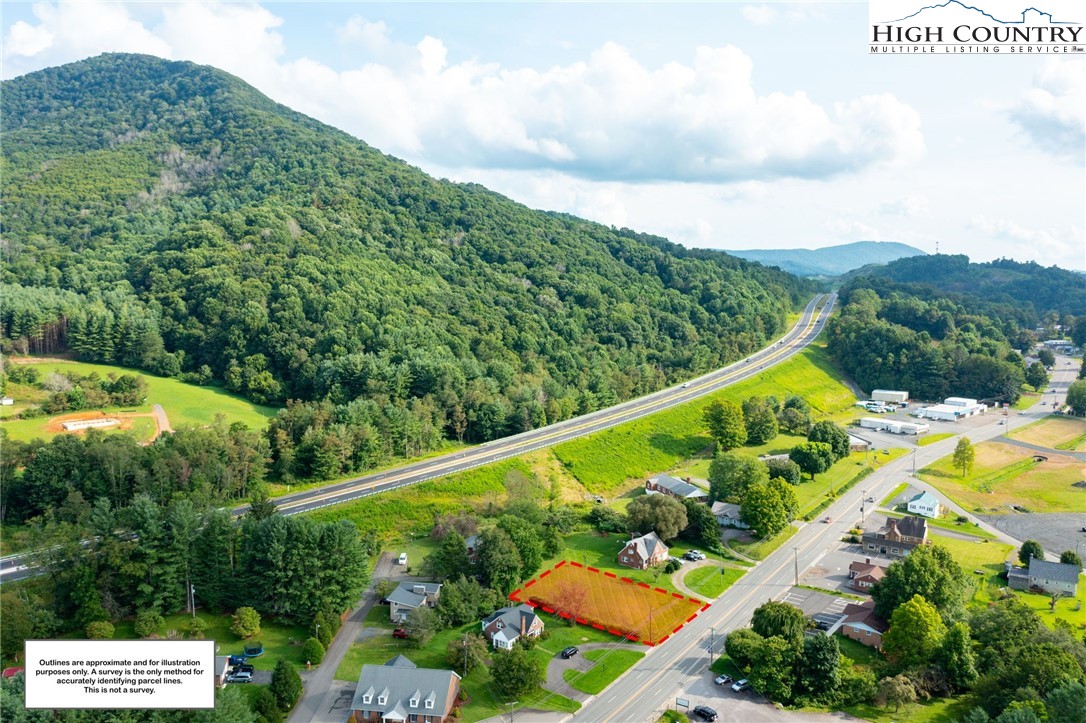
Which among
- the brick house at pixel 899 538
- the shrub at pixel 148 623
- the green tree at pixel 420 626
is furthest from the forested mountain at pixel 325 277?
the brick house at pixel 899 538

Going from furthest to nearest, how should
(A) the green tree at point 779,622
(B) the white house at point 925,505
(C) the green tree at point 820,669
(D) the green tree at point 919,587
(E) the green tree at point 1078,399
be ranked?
(E) the green tree at point 1078,399 → (B) the white house at point 925,505 → (D) the green tree at point 919,587 → (A) the green tree at point 779,622 → (C) the green tree at point 820,669

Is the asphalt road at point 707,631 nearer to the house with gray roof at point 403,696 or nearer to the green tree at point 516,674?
the green tree at point 516,674

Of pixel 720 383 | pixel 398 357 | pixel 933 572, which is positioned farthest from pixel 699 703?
pixel 720 383

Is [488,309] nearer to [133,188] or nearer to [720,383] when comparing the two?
[720,383]

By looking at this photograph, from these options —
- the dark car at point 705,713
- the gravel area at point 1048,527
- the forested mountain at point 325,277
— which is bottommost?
the dark car at point 705,713

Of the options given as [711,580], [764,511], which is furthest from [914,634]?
[764,511]

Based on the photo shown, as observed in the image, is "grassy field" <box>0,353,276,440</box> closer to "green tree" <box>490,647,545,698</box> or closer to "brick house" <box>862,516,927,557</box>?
"green tree" <box>490,647,545,698</box>

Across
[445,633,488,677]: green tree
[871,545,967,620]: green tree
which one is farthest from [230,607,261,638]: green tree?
[871,545,967,620]: green tree
